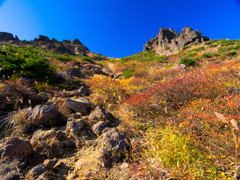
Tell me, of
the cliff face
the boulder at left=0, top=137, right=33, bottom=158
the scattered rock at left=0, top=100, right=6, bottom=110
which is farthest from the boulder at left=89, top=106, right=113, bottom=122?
the cliff face

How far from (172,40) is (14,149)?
151 ft

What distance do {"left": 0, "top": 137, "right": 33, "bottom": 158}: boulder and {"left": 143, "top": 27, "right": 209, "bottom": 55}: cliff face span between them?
35.2 m

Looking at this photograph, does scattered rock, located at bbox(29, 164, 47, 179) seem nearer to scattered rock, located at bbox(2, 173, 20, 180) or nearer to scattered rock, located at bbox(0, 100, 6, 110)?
scattered rock, located at bbox(2, 173, 20, 180)

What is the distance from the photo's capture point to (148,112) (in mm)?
3836

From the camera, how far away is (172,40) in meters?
39.7

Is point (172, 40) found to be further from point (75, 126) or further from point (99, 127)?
point (75, 126)

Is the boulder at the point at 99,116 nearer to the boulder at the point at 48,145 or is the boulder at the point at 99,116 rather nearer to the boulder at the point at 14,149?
the boulder at the point at 48,145

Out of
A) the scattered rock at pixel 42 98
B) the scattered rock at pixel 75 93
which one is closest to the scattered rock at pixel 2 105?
the scattered rock at pixel 42 98

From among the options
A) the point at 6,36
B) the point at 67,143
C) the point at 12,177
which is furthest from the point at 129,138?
the point at 6,36

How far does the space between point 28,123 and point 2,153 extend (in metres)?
1.13

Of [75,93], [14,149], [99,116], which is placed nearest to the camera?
[14,149]

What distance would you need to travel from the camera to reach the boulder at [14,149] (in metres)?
2.35

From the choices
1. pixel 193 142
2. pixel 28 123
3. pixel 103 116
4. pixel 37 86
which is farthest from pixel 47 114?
pixel 193 142

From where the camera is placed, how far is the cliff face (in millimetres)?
→ 31875
